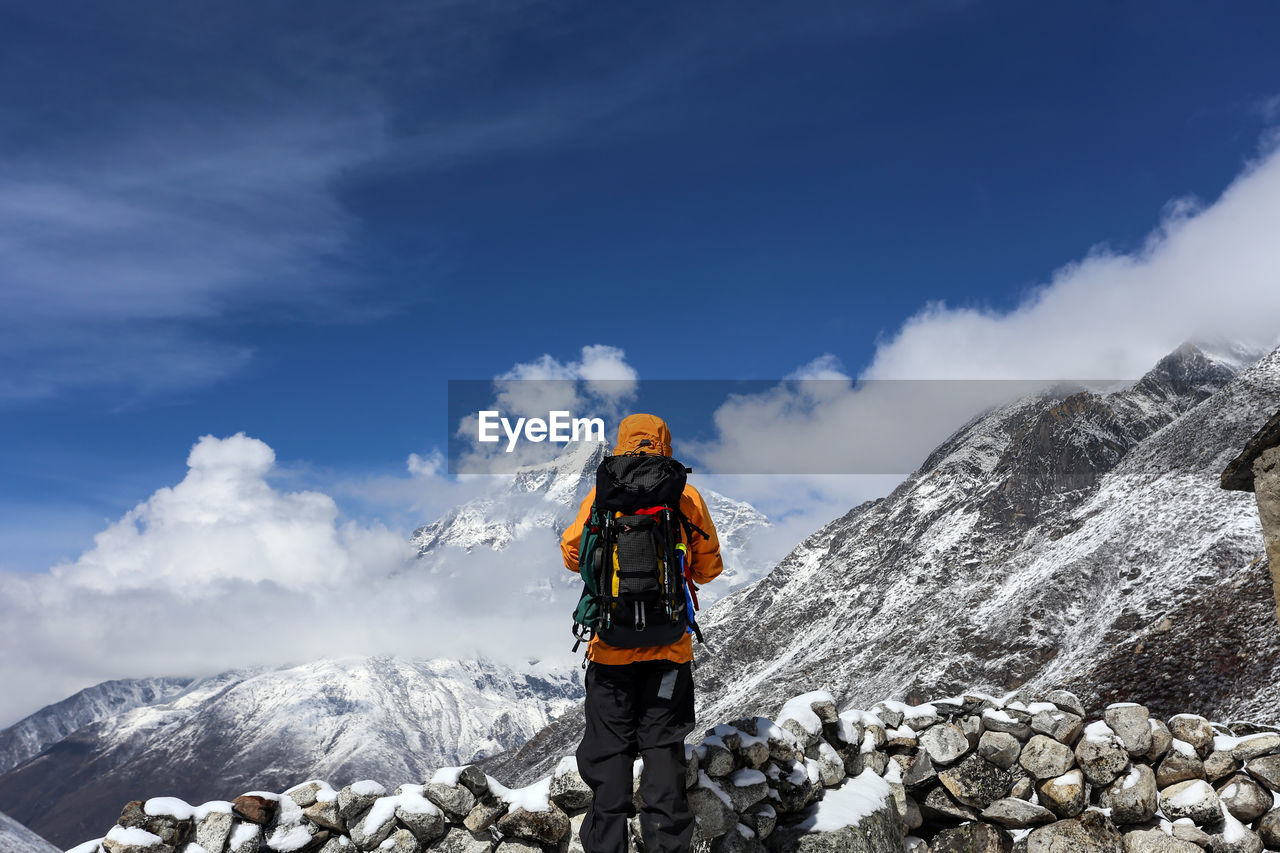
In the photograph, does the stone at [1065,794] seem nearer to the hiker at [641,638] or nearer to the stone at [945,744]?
the stone at [945,744]

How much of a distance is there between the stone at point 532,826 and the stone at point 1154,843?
18.9 feet

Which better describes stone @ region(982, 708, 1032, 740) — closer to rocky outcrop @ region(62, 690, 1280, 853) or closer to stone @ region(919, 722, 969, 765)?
rocky outcrop @ region(62, 690, 1280, 853)

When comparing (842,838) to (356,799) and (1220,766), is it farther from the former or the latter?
(356,799)

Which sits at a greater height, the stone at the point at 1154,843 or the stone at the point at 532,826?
the stone at the point at 532,826

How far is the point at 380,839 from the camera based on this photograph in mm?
7035

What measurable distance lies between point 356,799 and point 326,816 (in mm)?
272

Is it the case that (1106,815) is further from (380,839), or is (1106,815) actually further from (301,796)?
(301,796)

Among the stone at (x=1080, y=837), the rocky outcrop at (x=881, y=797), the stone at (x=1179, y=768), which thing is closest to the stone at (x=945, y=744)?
the rocky outcrop at (x=881, y=797)

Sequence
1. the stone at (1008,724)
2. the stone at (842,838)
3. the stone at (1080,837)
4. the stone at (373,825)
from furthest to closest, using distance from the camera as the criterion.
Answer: the stone at (1008,724) < the stone at (1080,837) < the stone at (842,838) < the stone at (373,825)

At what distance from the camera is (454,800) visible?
7.19m

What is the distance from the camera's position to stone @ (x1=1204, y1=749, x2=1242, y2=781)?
847 cm

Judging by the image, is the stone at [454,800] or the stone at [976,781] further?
the stone at [976,781]

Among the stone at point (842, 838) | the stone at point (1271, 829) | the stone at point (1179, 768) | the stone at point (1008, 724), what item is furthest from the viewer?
the stone at point (1008, 724)

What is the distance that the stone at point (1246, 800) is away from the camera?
818 centimetres
